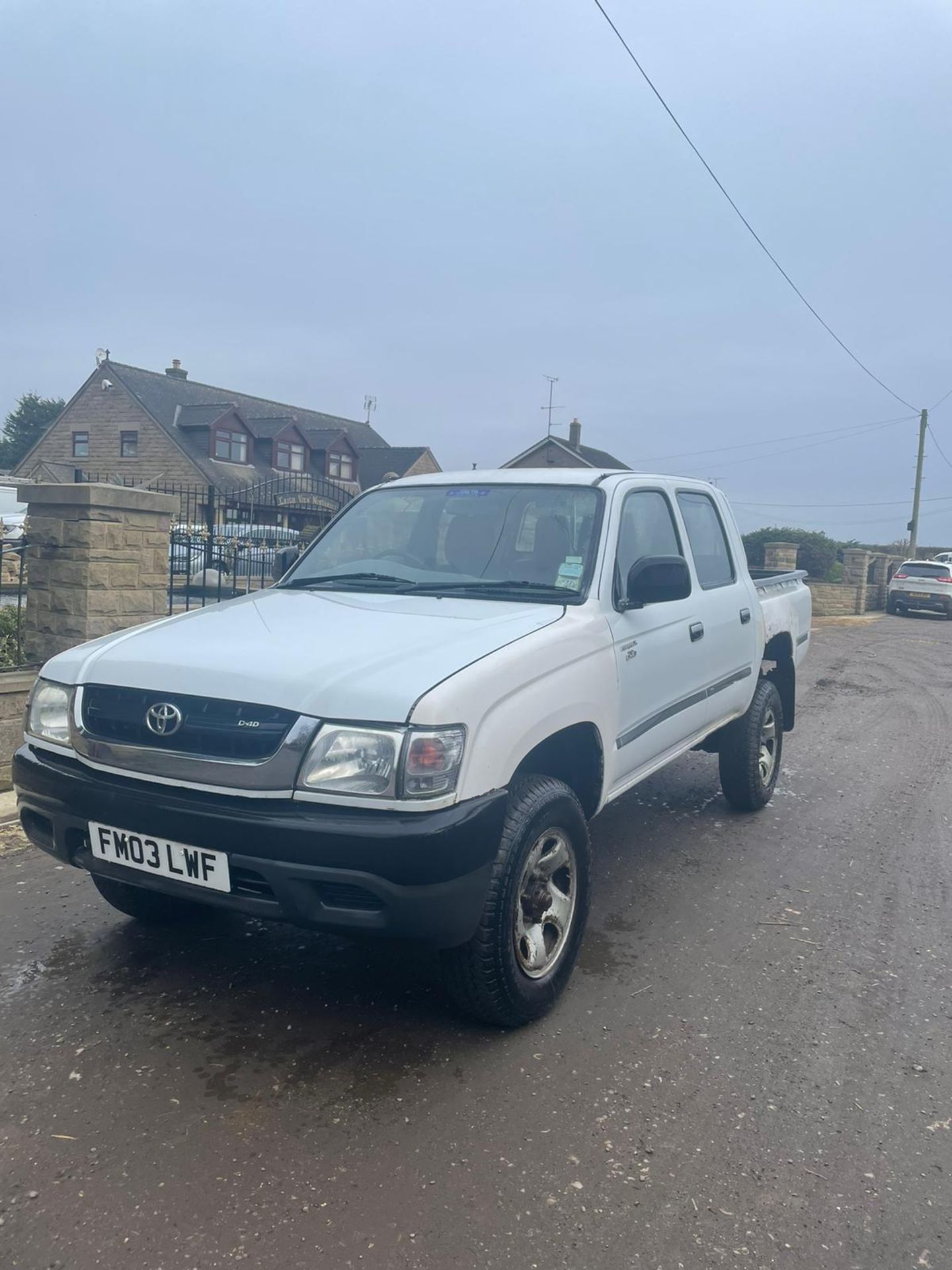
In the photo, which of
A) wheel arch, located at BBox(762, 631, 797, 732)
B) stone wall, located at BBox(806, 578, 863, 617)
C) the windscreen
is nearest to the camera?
the windscreen

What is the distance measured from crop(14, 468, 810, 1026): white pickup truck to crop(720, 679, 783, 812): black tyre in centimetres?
127

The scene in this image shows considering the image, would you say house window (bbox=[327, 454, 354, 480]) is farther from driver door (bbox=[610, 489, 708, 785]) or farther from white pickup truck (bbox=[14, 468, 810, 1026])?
→ white pickup truck (bbox=[14, 468, 810, 1026])

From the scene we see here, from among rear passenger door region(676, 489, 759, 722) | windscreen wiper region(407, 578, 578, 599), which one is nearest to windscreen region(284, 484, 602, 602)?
windscreen wiper region(407, 578, 578, 599)

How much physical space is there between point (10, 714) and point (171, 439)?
1313 inches

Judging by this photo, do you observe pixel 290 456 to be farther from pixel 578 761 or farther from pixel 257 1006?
pixel 257 1006

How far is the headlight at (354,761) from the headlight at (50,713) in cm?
102

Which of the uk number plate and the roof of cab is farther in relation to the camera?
the roof of cab

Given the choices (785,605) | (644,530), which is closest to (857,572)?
(785,605)

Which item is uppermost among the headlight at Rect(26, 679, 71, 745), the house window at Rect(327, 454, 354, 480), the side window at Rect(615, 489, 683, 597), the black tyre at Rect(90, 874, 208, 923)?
the house window at Rect(327, 454, 354, 480)

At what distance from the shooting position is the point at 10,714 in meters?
5.97

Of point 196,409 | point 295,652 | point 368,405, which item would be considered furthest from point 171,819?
point 368,405

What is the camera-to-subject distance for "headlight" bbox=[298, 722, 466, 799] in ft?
8.94

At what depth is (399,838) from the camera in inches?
105

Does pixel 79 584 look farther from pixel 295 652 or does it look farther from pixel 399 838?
pixel 399 838
